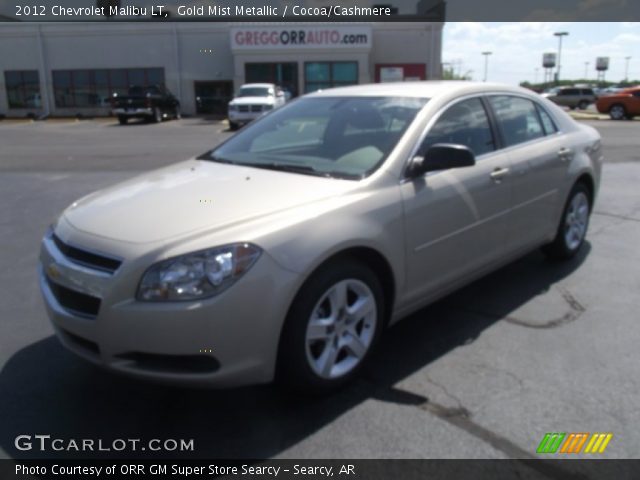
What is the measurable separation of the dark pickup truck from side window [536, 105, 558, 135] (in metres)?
26.2

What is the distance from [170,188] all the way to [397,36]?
3460 cm

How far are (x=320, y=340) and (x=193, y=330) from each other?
733 mm

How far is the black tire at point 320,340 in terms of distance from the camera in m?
2.87

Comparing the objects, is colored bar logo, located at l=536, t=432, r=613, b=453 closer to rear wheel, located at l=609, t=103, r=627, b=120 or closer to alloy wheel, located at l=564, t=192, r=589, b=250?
alloy wheel, located at l=564, t=192, r=589, b=250

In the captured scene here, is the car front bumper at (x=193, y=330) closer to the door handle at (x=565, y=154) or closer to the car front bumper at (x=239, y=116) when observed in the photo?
the door handle at (x=565, y=154)

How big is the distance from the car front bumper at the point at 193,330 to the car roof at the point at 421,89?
6.21 ft

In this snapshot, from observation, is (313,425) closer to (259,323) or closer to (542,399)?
(259,323)

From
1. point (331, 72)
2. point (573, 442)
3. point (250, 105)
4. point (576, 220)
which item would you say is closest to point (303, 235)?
point (573, 442)

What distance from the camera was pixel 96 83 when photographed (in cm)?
3622

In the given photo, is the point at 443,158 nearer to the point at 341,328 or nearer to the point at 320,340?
the point at 341,328

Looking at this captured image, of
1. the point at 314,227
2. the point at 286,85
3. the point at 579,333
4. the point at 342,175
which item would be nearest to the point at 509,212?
the point at 579,333

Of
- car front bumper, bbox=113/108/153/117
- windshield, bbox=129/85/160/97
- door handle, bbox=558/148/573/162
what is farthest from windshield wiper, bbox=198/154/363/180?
windshield, bbox=129/85/160/97

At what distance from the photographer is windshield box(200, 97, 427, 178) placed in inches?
142

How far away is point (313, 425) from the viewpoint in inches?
115
